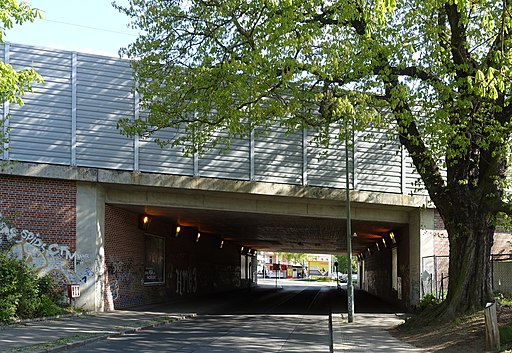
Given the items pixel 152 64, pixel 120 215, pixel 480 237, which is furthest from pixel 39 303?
pixel 480 237

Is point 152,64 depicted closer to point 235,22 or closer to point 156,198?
point 235,22

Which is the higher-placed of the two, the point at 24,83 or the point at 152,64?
the point at 152,64

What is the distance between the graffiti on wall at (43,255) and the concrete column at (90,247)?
10 cm

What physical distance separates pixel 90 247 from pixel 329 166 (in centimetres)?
953

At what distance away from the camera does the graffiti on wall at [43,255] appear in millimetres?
21875

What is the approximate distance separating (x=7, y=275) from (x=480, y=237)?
44.1 feet

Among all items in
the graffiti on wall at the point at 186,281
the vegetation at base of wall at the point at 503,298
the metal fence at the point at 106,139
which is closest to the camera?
the vegetation at base of wall at the point at 503,298

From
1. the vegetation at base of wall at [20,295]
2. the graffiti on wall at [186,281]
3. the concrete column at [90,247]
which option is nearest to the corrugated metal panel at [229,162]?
the concrete column at [90,247]

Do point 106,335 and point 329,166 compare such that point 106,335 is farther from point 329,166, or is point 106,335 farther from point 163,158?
point 329,166

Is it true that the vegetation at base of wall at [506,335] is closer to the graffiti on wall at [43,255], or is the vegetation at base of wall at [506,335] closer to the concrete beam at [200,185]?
the concrete beam at [200,185]

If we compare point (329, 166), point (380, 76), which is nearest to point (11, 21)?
point (380, 76)

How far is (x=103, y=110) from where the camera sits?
23250mm

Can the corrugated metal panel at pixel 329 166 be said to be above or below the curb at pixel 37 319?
above

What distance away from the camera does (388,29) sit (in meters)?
15.0
